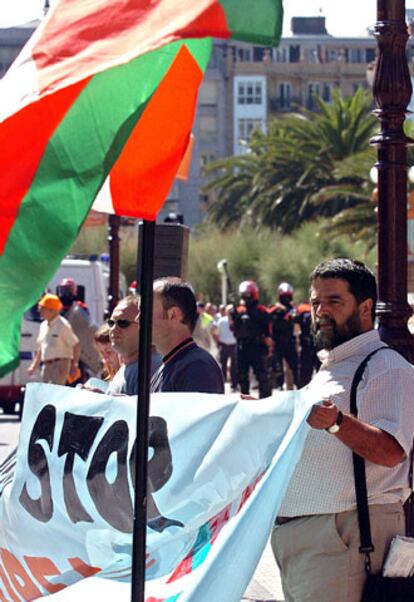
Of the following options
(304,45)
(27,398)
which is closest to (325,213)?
(27,398)

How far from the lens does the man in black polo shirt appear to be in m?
6.09

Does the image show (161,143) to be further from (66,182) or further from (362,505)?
Result: (362,505)

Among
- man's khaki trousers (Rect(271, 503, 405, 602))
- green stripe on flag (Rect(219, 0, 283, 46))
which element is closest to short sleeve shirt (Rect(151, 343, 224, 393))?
man's khaki trousers (Rect(271, 503, 405, 602))

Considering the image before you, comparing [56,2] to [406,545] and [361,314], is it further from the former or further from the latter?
[406,545]

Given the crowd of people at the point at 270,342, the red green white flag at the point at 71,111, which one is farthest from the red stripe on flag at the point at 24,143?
the crowd of people at the point at 270,342

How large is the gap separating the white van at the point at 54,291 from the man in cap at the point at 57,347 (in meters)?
3.85

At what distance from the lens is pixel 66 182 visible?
3.73 meters

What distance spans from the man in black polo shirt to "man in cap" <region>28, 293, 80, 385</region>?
11014 mm

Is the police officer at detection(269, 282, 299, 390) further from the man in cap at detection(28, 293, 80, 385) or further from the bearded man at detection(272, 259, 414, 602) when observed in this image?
the bearded man at detection(272, 259, 414, 602)

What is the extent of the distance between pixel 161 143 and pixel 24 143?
0.42 meters

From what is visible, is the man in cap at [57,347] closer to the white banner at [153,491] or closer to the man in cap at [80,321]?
the man in cap at [80,321]

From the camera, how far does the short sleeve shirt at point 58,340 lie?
57.4 feet

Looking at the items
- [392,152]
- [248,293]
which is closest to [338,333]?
[392,152]

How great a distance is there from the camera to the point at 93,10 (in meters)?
3.93
